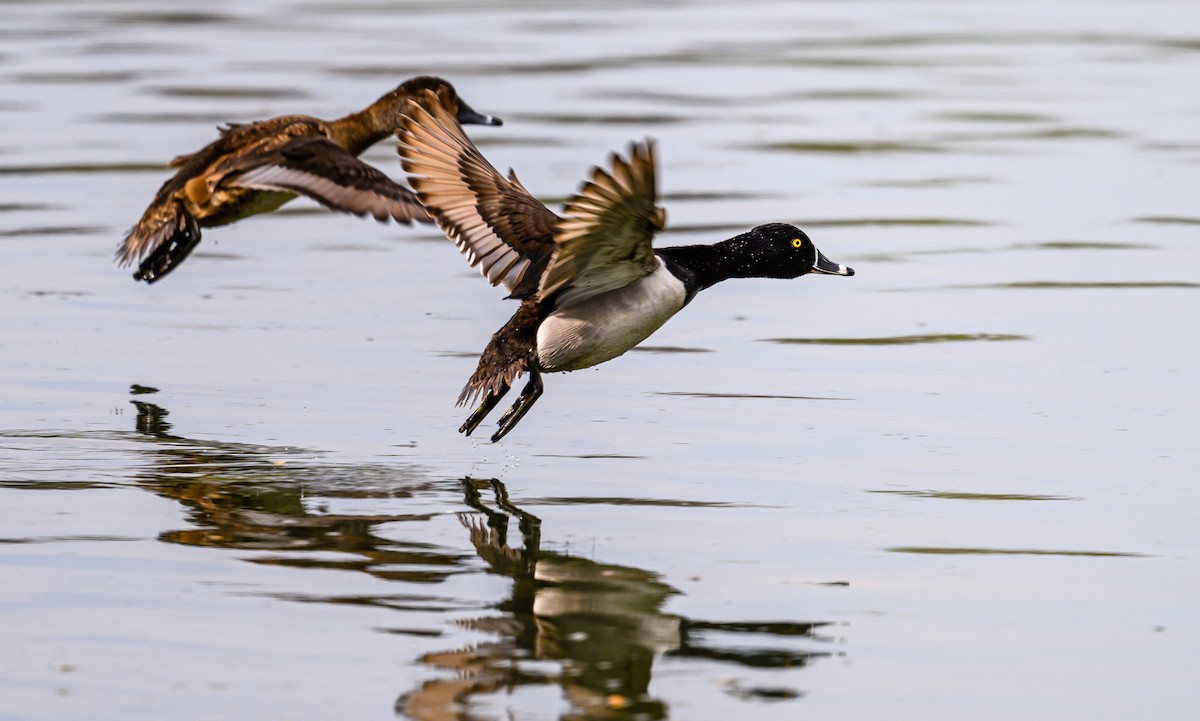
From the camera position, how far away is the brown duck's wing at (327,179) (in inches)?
336

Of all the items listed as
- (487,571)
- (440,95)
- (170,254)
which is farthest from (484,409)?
(440,95)

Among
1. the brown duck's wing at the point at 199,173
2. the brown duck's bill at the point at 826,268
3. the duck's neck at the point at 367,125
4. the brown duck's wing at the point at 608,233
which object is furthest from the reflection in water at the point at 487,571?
the duck's neck at the point at 367,125

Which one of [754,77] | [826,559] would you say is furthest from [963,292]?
[754,77]

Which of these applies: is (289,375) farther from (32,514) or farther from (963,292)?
(963,292)

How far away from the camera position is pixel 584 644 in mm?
5223

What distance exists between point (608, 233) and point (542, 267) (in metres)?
0.95

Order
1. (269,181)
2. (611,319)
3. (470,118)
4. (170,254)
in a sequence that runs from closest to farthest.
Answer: (611,319) → (269,181) → (170,254) → (470,118)

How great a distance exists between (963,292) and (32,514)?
18.5ft

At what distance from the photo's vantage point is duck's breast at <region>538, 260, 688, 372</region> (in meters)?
7.09

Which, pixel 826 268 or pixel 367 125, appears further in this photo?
pixel 367 125

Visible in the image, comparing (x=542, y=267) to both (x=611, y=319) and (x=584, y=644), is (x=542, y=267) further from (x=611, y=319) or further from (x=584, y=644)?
(x=584, y=644)

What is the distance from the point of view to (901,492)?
22.4ft

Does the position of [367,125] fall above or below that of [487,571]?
above

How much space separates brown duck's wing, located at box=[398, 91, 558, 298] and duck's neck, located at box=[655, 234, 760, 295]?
48 cm
